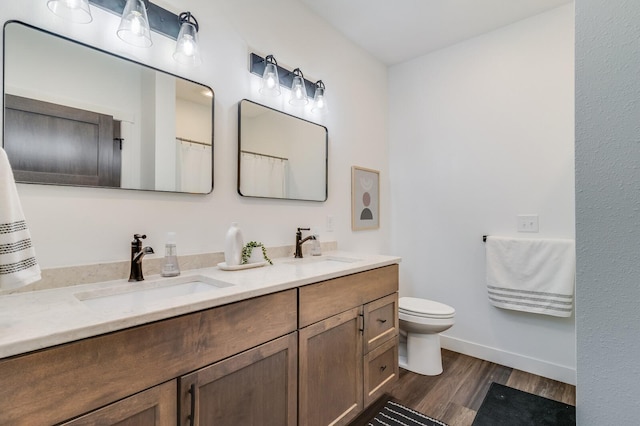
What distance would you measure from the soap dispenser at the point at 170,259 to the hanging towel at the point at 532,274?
2186 mm

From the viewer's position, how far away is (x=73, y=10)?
3.90 ft

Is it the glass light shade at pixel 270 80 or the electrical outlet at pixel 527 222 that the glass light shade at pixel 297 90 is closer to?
the glass light shade at pixel 270 80

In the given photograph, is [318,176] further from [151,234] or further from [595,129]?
[595,129]

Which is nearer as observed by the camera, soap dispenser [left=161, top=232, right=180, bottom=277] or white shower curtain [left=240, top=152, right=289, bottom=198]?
soap dispenser [left=161, top=232, right=180, bottom=277]

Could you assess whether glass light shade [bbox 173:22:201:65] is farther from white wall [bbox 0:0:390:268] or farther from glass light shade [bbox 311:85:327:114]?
glass light shade [bbox 311:85:327:114]

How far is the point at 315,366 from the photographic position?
1.40 meters

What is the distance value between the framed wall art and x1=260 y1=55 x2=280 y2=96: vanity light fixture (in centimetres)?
96

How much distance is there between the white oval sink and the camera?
112 cm

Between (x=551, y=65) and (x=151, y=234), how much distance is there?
277cm

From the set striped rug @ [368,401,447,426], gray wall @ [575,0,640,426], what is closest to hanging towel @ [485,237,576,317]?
striped rug @ [368,401,447,426]

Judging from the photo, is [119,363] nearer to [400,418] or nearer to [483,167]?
[400,418]

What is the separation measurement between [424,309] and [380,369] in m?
0.58

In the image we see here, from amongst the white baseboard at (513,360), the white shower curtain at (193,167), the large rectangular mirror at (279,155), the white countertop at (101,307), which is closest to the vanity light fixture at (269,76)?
the large rectangular mirror at (279,155)

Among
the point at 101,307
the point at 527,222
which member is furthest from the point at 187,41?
the point at 527,222
